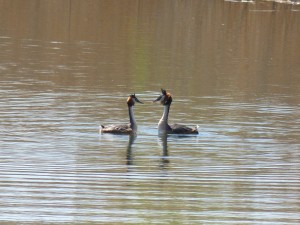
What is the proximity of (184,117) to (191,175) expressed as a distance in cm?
742

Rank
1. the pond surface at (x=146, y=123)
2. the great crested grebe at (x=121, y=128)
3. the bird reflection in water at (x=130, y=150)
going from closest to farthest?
the pond surface at (x=146, y=123) → the bird reflection in water at (x=130, y=150) → the great crested grebe at (x=121, y=128)

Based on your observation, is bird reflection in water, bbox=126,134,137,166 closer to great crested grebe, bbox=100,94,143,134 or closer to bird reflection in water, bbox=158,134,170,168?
great crested grebe, bbox=100,94,143,134

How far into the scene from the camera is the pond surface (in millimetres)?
14289

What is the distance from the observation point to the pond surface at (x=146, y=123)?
1429 centimetres

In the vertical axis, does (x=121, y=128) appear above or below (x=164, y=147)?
above

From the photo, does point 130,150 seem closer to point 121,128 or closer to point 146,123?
point 121,128

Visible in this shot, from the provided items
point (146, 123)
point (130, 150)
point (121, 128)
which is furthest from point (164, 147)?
point (146, 123)

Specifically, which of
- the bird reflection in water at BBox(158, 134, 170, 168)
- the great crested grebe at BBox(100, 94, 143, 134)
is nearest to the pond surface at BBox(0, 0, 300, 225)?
the bird reflection in water at BBox(158, 134, 170, 168)

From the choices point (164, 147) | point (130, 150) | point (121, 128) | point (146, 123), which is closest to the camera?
point (130, 150)

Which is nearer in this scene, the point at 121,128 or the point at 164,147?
the point at 164,147

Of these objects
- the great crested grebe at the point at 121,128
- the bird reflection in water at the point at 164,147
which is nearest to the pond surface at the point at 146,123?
the bird reflection in water at the point at 164,147

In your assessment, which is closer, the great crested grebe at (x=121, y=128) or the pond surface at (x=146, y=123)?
the pond surface at (x=146, y=123)

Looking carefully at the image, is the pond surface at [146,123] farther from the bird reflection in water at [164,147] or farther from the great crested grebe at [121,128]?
the great crested grebe at [121,128]

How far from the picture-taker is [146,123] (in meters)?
23.6
